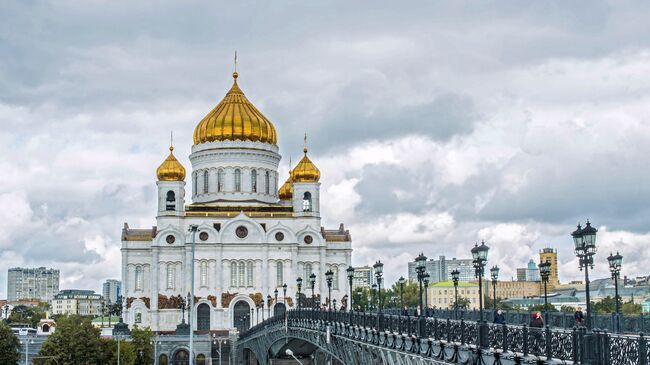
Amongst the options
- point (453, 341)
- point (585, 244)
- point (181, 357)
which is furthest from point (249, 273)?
A: point (585, 244)

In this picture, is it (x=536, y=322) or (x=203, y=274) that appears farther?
(x=203, y=274)

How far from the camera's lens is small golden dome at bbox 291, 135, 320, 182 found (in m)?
85.9

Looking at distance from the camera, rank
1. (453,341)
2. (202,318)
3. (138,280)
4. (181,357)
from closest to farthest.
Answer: (453,341)
(181,357)
(202,318)
(138,280)

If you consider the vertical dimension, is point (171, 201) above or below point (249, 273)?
above

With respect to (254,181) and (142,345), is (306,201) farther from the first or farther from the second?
(142,345)

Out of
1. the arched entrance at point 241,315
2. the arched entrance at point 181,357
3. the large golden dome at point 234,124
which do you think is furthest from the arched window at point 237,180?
the arched entrance at point 181,357

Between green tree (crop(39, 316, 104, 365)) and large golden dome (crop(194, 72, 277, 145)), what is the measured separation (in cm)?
2713

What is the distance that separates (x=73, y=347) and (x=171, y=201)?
83.1 feet

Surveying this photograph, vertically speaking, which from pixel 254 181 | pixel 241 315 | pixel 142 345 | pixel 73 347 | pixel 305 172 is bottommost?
pixel 142 345

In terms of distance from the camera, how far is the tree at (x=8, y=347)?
2413 inches

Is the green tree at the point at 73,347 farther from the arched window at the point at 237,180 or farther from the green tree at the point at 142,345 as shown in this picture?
the arched window at the point at 237,180

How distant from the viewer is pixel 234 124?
8700 cm

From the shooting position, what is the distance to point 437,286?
131 m

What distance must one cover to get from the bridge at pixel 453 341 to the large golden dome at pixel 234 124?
36125 mm
